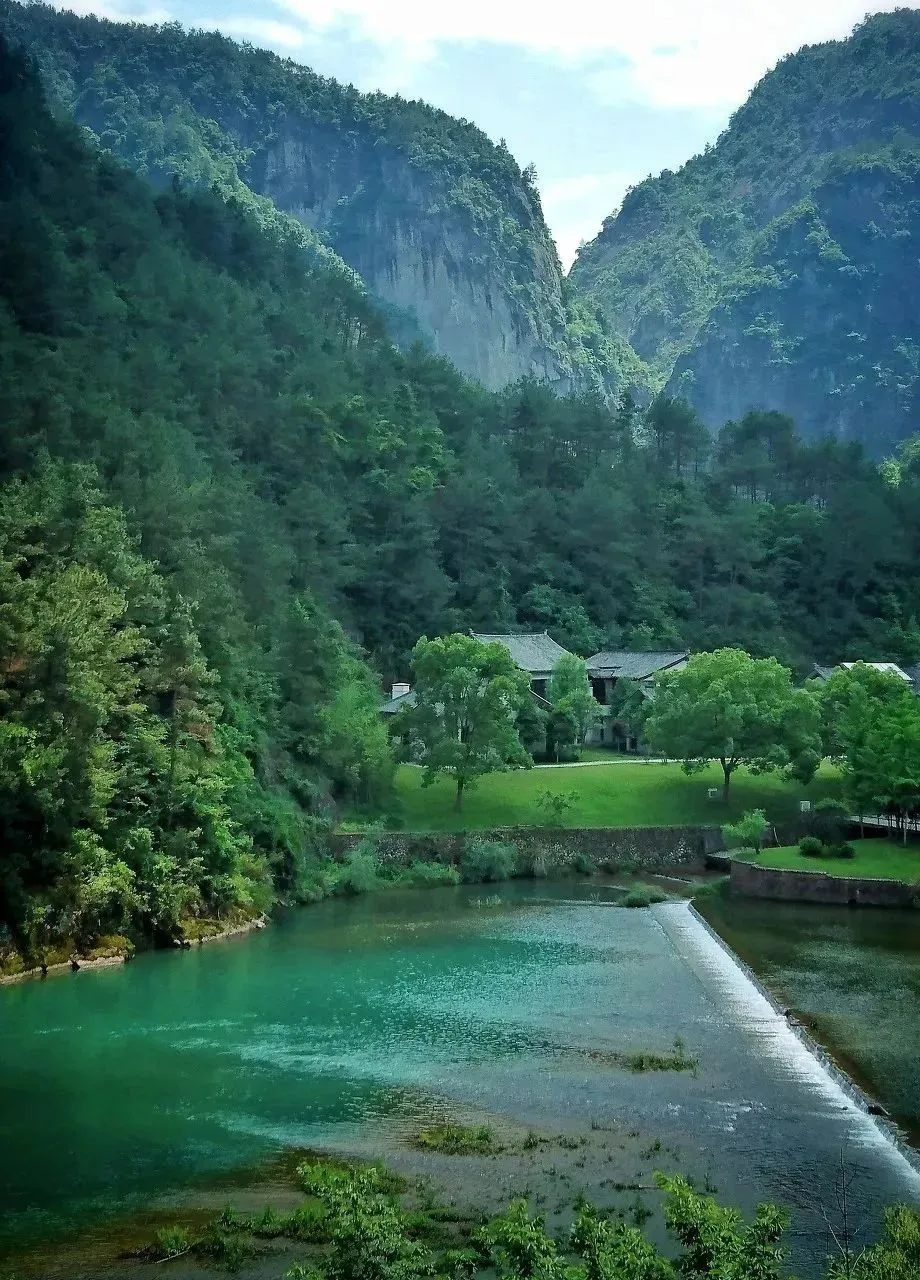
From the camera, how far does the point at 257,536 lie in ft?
192

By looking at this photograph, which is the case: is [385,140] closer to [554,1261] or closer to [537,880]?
[537,880]

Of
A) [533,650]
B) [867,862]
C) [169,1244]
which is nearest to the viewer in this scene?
[169,1244]

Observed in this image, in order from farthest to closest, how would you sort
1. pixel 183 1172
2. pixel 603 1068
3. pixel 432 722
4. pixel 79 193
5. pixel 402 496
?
pixel 402 496 < pixel 79 193 < pixel 432 722 < pixel 603 1068 < pixel 183 1172

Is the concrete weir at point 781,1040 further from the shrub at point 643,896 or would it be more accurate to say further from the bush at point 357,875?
the bush at point 357,875

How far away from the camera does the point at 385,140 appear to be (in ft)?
576

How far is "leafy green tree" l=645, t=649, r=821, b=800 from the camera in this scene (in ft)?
187

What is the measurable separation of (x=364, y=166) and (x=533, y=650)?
12259 cm

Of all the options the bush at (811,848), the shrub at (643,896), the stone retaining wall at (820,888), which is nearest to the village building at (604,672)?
the bush at (811,848)

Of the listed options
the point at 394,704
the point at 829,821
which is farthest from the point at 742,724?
the point at 394,704

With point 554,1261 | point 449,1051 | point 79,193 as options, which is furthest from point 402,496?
point 554,1261

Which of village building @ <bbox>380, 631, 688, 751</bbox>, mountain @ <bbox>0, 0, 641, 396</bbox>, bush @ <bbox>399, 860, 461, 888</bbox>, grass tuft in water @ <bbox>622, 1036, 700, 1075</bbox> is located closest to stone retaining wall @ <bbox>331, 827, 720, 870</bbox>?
bush @ <bbox>399, 860, 461, 888</bbox>

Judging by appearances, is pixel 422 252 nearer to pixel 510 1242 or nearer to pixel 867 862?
pixel 867 862

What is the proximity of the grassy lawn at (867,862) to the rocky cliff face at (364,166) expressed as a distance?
12036cm

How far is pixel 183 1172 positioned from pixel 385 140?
571ft
